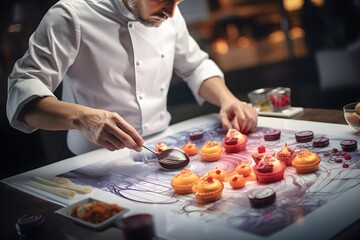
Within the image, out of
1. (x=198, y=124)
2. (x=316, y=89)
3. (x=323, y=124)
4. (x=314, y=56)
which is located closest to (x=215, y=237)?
(x=323, y=124)

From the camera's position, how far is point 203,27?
7453 millimetres

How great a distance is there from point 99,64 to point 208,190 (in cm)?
100

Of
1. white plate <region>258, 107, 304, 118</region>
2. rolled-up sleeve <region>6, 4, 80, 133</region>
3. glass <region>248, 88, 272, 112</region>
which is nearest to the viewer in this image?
rolled-up sleeve <region>6, 4, 80, 133</region>

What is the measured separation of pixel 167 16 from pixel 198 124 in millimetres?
631


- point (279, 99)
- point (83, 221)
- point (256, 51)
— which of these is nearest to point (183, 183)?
point (83, 221)

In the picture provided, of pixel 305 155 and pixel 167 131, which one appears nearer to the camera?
pixel 305 155

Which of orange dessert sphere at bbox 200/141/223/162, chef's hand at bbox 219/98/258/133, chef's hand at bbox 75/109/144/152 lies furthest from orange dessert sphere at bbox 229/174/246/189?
chef's hand at bbox 219/98/258/133

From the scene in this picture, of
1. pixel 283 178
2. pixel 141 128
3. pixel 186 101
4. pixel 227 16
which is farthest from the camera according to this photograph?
pixel 227 16

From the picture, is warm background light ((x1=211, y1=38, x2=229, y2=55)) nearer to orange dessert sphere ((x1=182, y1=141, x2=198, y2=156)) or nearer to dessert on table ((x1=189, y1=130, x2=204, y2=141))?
dessert on table ((x1=189, y1=130, x2=204, y2=141))

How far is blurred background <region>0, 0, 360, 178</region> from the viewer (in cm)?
306

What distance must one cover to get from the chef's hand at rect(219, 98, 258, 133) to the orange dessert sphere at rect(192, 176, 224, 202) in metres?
0.67

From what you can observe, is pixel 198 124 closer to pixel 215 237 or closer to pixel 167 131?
pixel 167 131

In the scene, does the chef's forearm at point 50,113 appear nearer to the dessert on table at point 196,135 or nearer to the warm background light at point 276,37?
the dessert on table at point 196,135

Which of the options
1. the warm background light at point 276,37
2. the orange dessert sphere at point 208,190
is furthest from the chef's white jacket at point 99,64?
the warm background light at point 276,37
